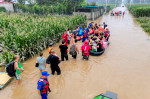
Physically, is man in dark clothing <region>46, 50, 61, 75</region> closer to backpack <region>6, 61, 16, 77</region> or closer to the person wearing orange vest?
backpack <region>6, 61, 16, 77</region>

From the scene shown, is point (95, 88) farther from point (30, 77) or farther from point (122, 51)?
point (122, 51)

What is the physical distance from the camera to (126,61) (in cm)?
805

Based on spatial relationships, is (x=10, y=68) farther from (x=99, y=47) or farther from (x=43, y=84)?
(x=99, y=47)

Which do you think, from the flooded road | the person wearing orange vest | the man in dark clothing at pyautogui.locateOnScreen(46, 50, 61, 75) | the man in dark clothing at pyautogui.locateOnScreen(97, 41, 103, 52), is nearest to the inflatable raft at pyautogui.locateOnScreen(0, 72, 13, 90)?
the flooded road

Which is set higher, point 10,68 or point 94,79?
point 10,68

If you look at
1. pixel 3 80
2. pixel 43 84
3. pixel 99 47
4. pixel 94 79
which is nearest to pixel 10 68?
pixel 3 80

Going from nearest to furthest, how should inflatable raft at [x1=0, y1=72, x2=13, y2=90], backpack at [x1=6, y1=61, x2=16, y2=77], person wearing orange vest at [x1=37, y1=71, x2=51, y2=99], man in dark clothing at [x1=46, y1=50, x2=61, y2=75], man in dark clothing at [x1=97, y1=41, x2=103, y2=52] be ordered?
person wearing orange vest at [x1=37, y1=71, x2=51, y2=99] < backpack at [x1=6, y1=61, x2=16, y2=77] < inflatable raft at [x1=0, y1=72, x2=13, y2=90] < man in dark clothing at [x1=46, y1=50, x2=61, y2=75] < man in dark clothing at [x1=97, y1=41, x2=103, y2=52]

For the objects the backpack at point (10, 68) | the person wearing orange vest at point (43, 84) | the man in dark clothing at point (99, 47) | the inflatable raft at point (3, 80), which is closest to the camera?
the person wearing orange vest at point (43, 84)

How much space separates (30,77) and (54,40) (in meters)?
5.28

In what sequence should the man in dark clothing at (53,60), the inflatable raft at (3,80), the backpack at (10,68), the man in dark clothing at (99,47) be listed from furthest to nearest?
the man in dark clothing at (99,47) < the man in dark clothing at (53,60) < the inflatable raft at (3,80) < the backpack at (10,68)

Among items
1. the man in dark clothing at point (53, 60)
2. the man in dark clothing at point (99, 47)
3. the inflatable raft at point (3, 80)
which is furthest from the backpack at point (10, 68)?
the man in dark clothing at point (99, 47)

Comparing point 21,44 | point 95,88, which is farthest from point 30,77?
point 95,88

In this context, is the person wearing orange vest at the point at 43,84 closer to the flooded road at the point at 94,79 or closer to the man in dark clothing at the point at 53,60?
the flooded road at the point at 94,79

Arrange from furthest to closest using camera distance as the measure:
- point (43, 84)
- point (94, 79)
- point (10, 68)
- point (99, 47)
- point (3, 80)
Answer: point (99, 47) → point (94, 79) → point (3, 80) → point (10, 68) → point (43, 84)
